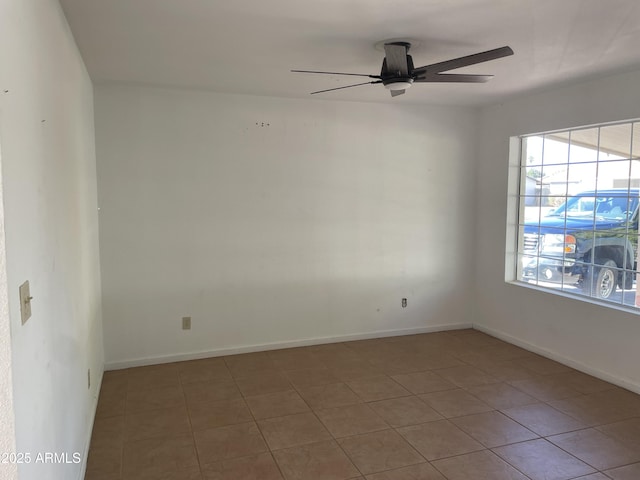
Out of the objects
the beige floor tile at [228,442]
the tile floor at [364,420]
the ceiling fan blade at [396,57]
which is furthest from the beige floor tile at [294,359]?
the ceiling fan blade at [396,57]

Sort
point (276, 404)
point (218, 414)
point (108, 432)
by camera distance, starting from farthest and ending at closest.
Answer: point (276, 404), point (218, 414), point (108, 432)

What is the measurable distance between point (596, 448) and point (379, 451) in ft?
4.20

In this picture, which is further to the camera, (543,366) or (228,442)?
(543,366)

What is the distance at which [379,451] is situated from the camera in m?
2.82

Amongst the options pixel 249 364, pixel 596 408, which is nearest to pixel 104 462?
pixel 249 364

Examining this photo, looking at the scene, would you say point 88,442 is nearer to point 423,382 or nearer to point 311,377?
point 311,377

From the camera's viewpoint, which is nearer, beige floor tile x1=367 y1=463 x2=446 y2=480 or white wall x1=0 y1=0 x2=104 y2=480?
white wall x1=0 y1=0 x2=104 y2=480

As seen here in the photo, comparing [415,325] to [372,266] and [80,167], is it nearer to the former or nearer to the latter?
[372,266]

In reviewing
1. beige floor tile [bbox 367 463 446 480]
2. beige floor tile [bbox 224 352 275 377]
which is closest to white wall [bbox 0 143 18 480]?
beige floor tile [bbox 367 463 446 480]

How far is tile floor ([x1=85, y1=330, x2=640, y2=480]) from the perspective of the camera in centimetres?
266

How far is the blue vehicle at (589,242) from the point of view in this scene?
381cm

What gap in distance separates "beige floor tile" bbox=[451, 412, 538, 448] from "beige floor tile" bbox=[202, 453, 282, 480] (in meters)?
1.26

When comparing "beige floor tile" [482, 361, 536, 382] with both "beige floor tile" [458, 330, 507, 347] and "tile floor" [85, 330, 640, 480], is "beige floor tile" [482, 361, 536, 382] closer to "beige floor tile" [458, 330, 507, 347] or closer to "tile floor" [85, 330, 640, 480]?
"tile floor" [85, 330, 640, 480]

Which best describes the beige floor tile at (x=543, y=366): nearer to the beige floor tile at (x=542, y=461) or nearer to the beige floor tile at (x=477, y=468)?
the beige floor tile at (x=542, y=461)
